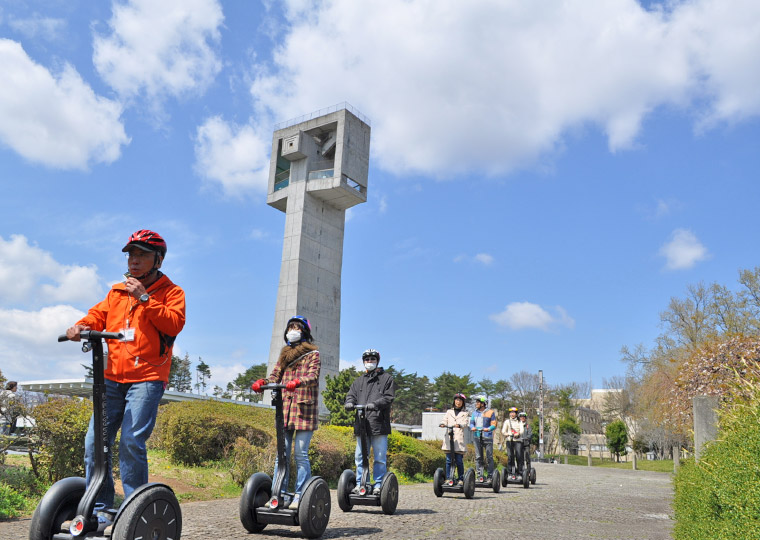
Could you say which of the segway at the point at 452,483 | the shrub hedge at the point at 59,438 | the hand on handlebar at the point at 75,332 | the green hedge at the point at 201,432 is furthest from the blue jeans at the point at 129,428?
the green hedge at the point at 201,432

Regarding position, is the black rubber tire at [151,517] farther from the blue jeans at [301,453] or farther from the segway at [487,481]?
the segway at [487,481]

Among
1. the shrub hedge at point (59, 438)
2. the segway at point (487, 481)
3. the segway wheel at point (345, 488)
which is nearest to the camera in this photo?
the segway wheel at point (345, 488)

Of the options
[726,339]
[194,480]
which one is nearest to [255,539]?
[194,480]

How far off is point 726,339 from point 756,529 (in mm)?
15884

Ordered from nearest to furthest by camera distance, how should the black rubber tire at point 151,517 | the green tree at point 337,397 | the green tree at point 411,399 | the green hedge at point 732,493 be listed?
the green hedge at point 732,493
the black rubber tire at point 151,517
the green tree at point 337,397
the green tree at point 411,399

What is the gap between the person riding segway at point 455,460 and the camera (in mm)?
10656

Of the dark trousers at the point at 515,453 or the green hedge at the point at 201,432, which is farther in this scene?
the dark trousers at the point at 515,453

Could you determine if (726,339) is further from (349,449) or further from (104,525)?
(104,525)

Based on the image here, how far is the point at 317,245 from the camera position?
159ft

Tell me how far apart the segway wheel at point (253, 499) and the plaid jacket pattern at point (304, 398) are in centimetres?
56

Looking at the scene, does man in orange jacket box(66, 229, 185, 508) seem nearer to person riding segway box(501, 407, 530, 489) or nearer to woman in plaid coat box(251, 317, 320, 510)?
woman in plaid coat box(251, 317, 320, 510)

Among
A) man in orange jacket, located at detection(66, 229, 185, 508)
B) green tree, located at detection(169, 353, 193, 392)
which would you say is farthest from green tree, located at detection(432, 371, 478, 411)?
man in orange jacket, located at detection(66, 229, 185, 508)

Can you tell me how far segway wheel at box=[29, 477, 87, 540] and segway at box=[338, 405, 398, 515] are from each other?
4.11 m

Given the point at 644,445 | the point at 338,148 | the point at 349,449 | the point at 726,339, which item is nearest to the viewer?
the point at 349,449
